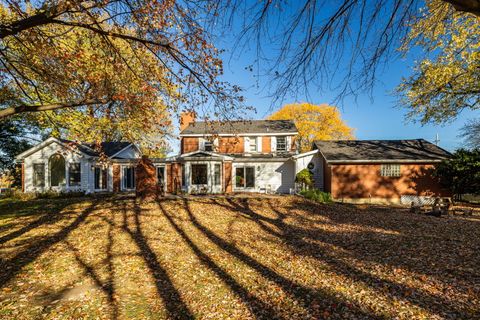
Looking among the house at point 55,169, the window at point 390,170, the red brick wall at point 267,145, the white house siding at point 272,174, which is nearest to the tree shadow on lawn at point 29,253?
the house at point 55,169

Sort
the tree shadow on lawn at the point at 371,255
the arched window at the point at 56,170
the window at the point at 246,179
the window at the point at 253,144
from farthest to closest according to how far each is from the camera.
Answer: the window at the point at 253,144, the window at the point at 246,179, the arched window at the point at 56,170, the tree shadow on lawn at the point at 371,255

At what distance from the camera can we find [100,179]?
2414cm

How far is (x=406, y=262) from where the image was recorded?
6.64 m

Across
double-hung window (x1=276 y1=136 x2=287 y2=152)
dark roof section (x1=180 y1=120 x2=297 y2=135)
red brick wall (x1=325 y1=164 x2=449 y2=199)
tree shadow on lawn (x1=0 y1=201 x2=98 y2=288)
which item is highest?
dark roof section (x1=180 y1=120 x2=297 y2=135)

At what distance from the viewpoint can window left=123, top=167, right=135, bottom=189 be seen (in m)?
24.8

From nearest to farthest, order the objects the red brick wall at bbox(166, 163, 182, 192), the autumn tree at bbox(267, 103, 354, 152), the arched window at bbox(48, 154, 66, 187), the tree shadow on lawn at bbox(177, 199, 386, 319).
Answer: the tree shadow on lawn at bbox(177, 199, 386, 319) → the arched window at bbox(48, 154, 66, 187) → the red brick wall at bbox(166, 163, 182, 192) → the autumn tree at bbox(267, 103, 354, 152)

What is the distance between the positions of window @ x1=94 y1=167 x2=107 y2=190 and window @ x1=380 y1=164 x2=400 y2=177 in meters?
24.7

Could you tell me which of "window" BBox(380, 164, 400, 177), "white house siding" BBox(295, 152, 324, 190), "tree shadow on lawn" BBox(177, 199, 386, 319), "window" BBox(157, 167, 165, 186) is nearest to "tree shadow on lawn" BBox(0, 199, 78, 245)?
"window" BBox(157, 167, 165, 186)

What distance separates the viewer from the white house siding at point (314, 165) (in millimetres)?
22891

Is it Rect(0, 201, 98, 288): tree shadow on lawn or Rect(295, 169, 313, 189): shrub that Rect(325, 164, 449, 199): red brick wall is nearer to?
Rect(295, 169, 313, 189): shrub

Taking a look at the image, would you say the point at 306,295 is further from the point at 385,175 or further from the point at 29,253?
the point at 385,175

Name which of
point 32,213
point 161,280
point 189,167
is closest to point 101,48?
point 161,280

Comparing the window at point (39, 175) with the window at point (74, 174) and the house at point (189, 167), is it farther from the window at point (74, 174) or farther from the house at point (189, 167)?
the window at point (74, 174)

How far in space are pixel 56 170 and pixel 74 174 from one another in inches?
65.7
